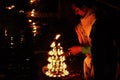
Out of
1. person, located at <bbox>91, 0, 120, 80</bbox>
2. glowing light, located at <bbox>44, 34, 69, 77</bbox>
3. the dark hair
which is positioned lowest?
glowing light, located at <bbox>44, 34, 69, 77</bbox>

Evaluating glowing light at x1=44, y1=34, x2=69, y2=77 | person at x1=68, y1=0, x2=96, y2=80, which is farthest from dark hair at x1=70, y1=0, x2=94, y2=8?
glowing light at x1=44, y1=34, x2=69, y2=77

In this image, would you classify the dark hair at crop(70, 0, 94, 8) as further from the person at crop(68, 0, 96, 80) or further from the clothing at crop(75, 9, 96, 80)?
the clothing at crop(75, 9, 96, 80)

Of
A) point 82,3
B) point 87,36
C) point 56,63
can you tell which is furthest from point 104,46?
point 56,63

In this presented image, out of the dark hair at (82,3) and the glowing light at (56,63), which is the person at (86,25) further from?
the glowing light at (56,63)

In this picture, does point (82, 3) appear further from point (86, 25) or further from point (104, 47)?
point (104, 47)

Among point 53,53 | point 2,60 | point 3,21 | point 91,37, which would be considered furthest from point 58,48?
point 3,21

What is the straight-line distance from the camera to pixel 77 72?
702 centimetres

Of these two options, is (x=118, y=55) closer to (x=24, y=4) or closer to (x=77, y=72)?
(x=77, y=72)

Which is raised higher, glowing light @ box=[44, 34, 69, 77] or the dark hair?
the dark hair

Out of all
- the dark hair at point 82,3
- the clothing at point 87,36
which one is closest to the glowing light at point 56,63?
the clothing at point 87,36

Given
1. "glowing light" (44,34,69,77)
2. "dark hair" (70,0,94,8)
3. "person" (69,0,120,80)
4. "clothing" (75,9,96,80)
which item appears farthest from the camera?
"glowing light" (44,34,69,77)

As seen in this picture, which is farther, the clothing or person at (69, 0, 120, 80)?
the clothing

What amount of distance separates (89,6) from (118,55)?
1.06 m

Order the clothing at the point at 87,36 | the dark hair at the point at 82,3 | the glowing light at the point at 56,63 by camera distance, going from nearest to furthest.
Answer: the clothing at the point at 87,36 < the dark hair at the point at 82,3 < the glowing light at the point at 56,63
